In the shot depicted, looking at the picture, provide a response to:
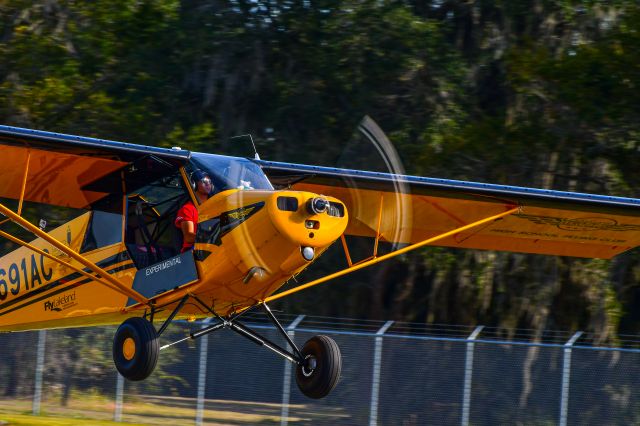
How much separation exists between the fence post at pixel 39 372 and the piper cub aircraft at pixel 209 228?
2.31 meters

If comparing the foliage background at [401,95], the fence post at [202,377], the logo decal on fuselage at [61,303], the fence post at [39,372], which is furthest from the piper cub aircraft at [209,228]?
the foliage background at [401,95]

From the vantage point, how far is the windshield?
9484mm

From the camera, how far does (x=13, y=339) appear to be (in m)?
15.0

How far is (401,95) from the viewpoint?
65.5 feet

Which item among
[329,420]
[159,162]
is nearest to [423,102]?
[329,420]

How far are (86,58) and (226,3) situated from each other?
10.7 feet

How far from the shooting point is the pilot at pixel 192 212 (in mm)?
9461

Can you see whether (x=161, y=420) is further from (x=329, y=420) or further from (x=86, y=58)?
(x=86, y=58)

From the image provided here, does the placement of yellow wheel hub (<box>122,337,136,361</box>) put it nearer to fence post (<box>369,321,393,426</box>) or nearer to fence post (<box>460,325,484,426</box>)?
fence post (<box>369,321,393,426</box>)

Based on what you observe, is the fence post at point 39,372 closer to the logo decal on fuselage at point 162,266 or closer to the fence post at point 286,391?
the fence post at point 286,391

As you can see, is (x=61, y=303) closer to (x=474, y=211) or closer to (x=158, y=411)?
(x=158, y=411)

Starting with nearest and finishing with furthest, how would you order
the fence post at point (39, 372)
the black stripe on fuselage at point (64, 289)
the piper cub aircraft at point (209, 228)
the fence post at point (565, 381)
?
the piper cub aircraft at point (209, 228)
the black stripe on fuselage at point (64, 289)
the fence post at point (565, 381)
the fence post at point (39, 372)

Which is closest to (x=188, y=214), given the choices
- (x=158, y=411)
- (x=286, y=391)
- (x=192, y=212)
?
(x=192, y=212)

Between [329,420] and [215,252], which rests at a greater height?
[215,252]
